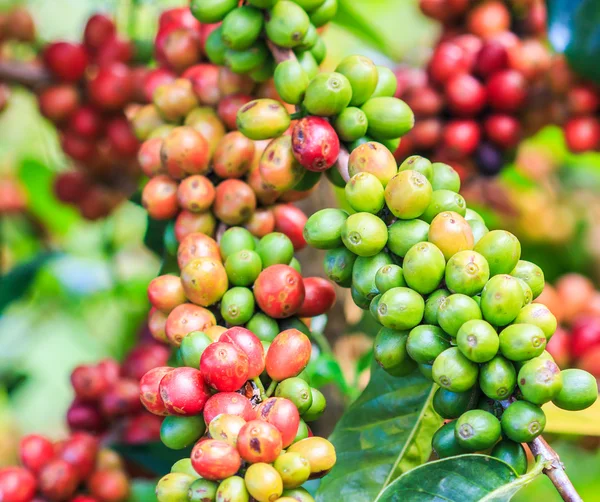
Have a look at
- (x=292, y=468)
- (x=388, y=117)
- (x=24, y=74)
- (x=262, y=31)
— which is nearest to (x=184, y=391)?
(x=292, y=468)

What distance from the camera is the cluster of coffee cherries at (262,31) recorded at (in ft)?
3.46

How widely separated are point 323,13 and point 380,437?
26.8 inches

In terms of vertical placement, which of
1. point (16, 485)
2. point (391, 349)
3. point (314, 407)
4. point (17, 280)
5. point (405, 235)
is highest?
point (405, 235)

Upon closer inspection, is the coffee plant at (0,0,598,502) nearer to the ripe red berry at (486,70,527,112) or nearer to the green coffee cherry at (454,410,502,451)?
the green coffee cherry at (454,410,502,451)

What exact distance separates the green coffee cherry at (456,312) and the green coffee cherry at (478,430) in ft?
0.31

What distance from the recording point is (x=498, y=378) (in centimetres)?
80

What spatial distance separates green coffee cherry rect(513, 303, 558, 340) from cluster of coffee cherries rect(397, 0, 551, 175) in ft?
3.15

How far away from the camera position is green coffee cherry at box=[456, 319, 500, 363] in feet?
2.56

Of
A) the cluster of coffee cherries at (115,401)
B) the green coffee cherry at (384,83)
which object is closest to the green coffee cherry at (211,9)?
the green coffee cherry at (384,83)

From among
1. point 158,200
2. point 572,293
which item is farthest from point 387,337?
point 572,293

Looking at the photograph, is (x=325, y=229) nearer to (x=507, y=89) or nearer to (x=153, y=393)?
(x=153, y=393)

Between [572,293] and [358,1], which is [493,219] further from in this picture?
[358,1]

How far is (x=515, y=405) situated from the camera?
79cm

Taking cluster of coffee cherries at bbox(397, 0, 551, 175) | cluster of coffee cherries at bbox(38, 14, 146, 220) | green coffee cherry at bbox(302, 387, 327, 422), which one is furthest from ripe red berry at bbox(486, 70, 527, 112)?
green coffee cherry at bbox(302, 387, 327, 422)
